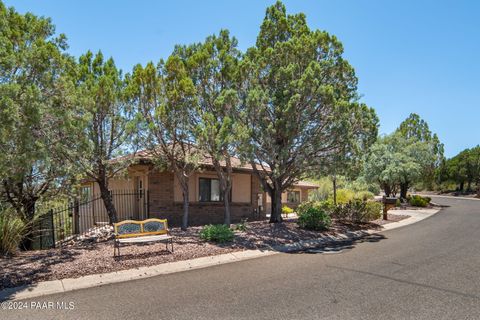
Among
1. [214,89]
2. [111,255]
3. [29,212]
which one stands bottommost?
[111,255]

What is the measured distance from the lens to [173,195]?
1544cm

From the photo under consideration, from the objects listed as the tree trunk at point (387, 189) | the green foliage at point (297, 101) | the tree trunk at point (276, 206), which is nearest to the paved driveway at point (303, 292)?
the green foliage at point (297, 101)

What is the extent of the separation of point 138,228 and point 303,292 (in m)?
5.00

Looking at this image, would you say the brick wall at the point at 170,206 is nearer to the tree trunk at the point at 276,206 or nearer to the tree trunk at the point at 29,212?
the tree trunk at the point at 276,206

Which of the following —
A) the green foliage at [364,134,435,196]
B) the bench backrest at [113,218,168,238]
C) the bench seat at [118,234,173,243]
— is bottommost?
the bench seat at [118,234,173,243]

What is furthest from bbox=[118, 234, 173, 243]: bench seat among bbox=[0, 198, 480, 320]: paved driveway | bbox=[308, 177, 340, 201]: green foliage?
bbox=[308, 177, 340, 201]: green foliage

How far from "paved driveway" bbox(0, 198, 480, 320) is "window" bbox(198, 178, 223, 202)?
8056 millimetres

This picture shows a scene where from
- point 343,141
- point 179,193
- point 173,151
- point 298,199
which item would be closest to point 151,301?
point 173,151

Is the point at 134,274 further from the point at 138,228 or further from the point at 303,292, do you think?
the point at 303,292

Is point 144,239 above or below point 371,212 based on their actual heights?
above

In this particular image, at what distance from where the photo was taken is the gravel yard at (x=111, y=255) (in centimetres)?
698

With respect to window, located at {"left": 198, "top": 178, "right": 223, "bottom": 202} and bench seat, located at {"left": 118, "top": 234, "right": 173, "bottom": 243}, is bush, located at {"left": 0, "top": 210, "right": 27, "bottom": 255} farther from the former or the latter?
window, located at {"left": 198, "top": 178, "right": 223, "bottom": 202}

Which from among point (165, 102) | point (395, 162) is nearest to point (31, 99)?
point (165, 102)

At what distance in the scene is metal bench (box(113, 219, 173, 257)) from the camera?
839cm
